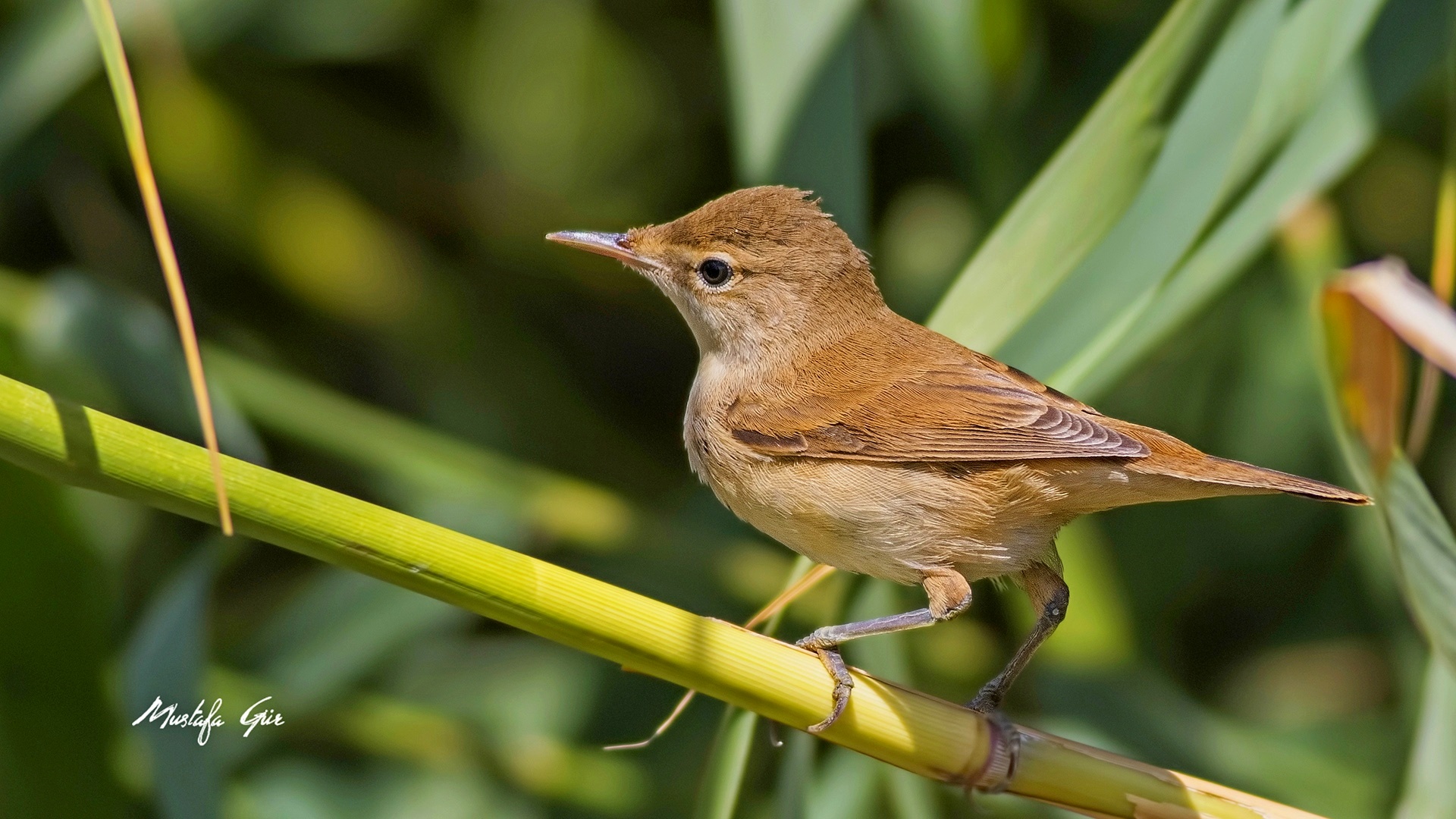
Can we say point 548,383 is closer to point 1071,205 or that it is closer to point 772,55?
point 772,55

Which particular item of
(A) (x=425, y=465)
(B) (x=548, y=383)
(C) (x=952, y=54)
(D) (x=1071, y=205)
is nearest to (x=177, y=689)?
(A) (x=425, y=465)

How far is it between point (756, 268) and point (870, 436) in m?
0.48

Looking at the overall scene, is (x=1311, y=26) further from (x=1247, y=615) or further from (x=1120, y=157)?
(x=1247, y=615)

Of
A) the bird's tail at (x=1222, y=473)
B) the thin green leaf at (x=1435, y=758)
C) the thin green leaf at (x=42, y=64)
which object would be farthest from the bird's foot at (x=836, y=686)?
the thin green leaf at (x=42, y=64)

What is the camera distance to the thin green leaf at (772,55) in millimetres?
2252

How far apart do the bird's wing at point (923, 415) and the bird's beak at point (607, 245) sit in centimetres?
35

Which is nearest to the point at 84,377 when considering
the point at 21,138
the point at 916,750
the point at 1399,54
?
the point at 21,138

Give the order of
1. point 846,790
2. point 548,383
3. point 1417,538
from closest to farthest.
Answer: point 1417,538, point 846,790, point 548,383

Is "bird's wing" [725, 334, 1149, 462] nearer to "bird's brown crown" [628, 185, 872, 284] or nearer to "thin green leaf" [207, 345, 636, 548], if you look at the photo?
"bird's brown crown" [628, 185, 872, 284]

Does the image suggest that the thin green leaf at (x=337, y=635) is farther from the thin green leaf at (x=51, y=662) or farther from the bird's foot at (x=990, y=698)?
the bird's foot at (x=990, y=698)

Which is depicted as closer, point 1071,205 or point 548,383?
point 1071,205

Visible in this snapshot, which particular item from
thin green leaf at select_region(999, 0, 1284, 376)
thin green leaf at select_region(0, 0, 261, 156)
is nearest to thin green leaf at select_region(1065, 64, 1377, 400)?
thin green leaf at select_region(999, 0, 1284, 376)

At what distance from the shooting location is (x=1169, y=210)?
1949 mm

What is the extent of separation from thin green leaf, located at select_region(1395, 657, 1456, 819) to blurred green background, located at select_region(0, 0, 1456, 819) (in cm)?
73
